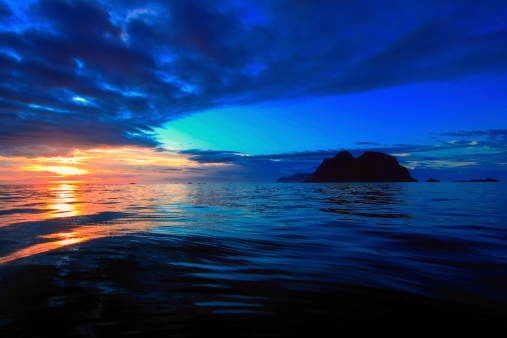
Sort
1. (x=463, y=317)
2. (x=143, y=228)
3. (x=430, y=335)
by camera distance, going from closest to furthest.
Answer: (x=430, y=335), (x=463, y=317), (x=143, y=228)

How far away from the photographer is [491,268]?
453 cm

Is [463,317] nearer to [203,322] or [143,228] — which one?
[203,322]

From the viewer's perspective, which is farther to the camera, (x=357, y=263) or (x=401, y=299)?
(x=357, y=263)

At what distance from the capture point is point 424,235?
750 centimetres

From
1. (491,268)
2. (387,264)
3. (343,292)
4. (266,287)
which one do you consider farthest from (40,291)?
(491,268)

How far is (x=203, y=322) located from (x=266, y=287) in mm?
1220

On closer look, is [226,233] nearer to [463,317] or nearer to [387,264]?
[387,264]

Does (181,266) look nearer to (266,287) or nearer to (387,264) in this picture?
(266,287)

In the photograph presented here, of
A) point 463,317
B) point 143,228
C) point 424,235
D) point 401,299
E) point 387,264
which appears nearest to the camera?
point 463,317

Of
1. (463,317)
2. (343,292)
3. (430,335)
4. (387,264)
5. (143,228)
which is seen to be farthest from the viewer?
(143,228)

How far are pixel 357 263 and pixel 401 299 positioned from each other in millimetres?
1653

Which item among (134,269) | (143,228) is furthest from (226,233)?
(134,269)

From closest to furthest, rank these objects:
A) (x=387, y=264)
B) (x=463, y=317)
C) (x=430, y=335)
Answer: (x=430, y=335) < (x=463, y=317) < (x=387, y=264)

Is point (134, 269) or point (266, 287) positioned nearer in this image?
point (266, 287)
